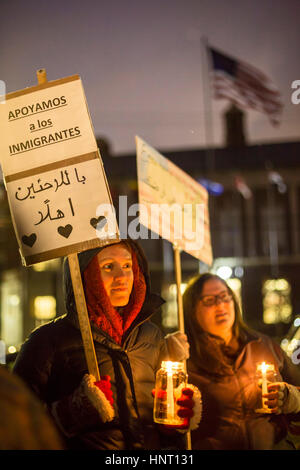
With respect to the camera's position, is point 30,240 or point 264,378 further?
point 264,378

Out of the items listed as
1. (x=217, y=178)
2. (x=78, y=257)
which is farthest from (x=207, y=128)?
(x=78, y=257)

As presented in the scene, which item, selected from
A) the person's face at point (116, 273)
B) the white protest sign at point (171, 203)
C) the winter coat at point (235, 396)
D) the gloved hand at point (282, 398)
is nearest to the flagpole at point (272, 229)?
the white protest sign at point (171, 203)

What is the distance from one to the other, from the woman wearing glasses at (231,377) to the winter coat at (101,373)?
430 millimetres

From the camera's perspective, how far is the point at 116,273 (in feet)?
10.6

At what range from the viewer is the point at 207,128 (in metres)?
18.9

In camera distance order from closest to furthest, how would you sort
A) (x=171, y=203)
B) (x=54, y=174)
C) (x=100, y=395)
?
(x=100, y=395), (x=54, y=174), (x=171, y=203)

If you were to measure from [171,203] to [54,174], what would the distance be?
42.8 inches

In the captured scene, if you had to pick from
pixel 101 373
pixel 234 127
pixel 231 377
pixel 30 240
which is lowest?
pixel 231 377

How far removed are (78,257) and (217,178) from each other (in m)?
21.9

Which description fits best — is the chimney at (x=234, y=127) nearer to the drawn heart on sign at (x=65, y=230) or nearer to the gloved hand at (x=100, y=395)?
the drawn heart on sign at (x=65, y=230)

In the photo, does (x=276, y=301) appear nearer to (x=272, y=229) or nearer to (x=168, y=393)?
(x=272, y=229)

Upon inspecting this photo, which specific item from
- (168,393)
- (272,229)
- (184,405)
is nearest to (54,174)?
(168,393)

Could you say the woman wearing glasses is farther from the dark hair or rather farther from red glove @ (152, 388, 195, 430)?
red glove @ (152, 388, 195, 430)
